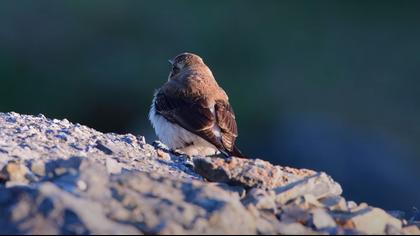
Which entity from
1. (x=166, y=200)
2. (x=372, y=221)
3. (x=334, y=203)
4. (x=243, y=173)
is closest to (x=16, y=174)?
(x=166, y=200)

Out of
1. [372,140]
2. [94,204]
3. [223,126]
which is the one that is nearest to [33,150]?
[94,204]

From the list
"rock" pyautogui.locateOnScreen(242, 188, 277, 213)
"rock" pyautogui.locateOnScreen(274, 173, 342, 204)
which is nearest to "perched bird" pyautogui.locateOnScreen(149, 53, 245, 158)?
"rock" pyautogui.locateOnScreen(274, 173, 342, 204)

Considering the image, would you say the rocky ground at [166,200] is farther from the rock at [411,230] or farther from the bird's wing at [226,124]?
the bird's wing at [226,124]

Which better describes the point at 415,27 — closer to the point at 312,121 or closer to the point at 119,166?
the point at 312,121

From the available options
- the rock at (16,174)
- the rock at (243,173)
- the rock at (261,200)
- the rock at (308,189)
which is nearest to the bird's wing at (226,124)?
the rock at (243,173)

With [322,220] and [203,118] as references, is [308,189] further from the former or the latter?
[203,118]

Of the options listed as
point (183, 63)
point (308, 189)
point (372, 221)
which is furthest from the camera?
point (183, 63)
